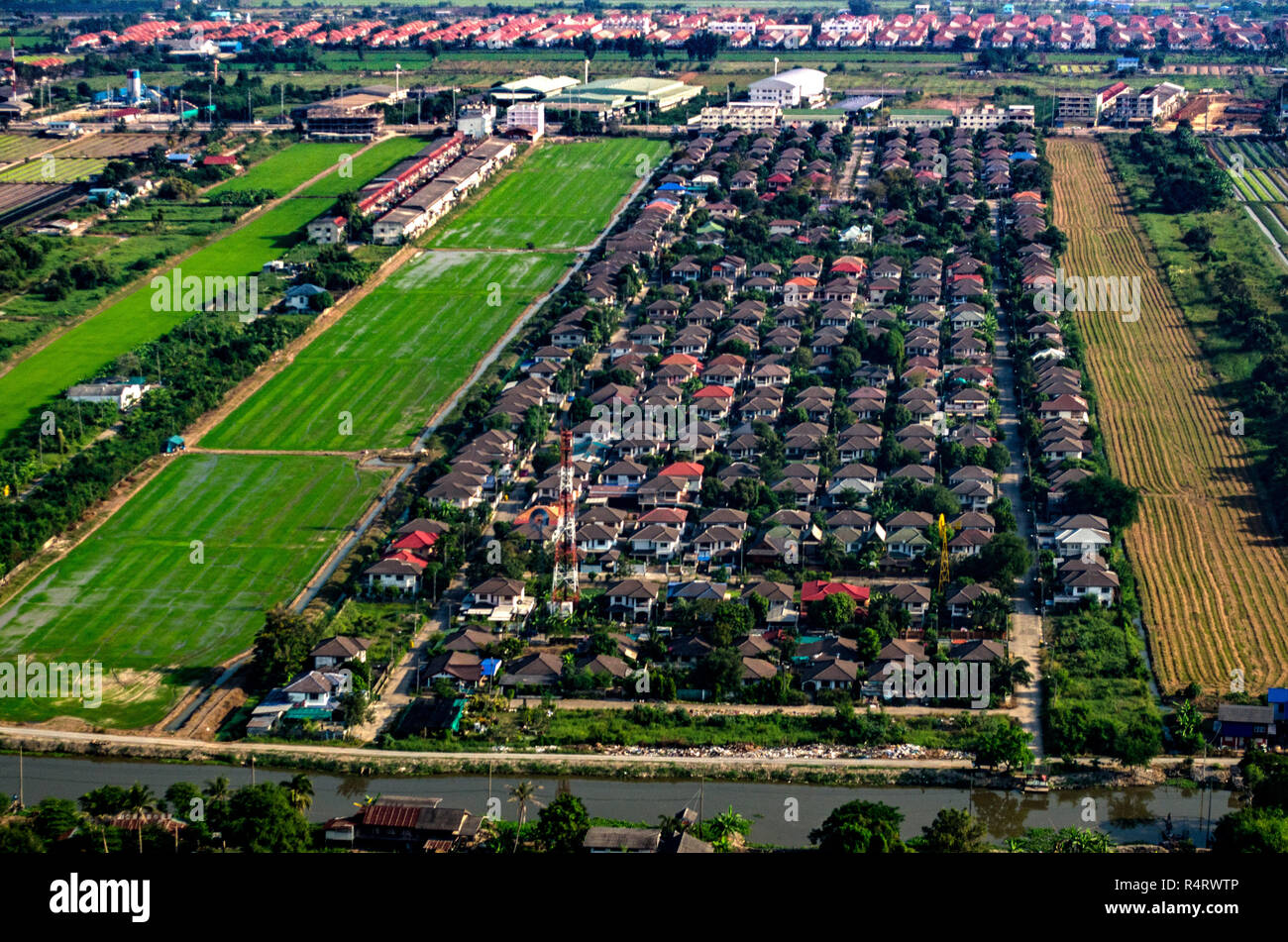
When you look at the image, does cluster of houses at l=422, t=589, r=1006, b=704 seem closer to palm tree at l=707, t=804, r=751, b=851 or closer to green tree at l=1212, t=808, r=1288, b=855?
palm tree at l=707, t=804, r=751, b=851

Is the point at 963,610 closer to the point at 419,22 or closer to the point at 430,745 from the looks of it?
the point at 430,745

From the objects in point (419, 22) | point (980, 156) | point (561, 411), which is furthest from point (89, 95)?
point (561, 411)

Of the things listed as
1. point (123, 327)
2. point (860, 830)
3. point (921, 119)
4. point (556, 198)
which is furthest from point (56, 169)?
point (860, 830)

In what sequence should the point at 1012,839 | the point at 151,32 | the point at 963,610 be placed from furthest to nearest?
the point at 151,32 < the point at 963,610 < the point at 1012,839

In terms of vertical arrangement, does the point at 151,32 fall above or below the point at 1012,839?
above

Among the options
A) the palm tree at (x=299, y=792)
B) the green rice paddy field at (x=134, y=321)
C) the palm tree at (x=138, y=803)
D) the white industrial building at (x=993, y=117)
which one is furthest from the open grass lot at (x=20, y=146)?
the palm tree at (x=299, y=792)

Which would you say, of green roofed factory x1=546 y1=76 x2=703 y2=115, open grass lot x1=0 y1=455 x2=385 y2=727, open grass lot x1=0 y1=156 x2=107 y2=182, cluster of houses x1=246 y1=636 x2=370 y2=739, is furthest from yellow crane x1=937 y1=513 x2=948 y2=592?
green roofed factory x1=546 y1=76 x2=703 y2=115

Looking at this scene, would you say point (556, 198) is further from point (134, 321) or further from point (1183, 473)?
point (1183, 473)
